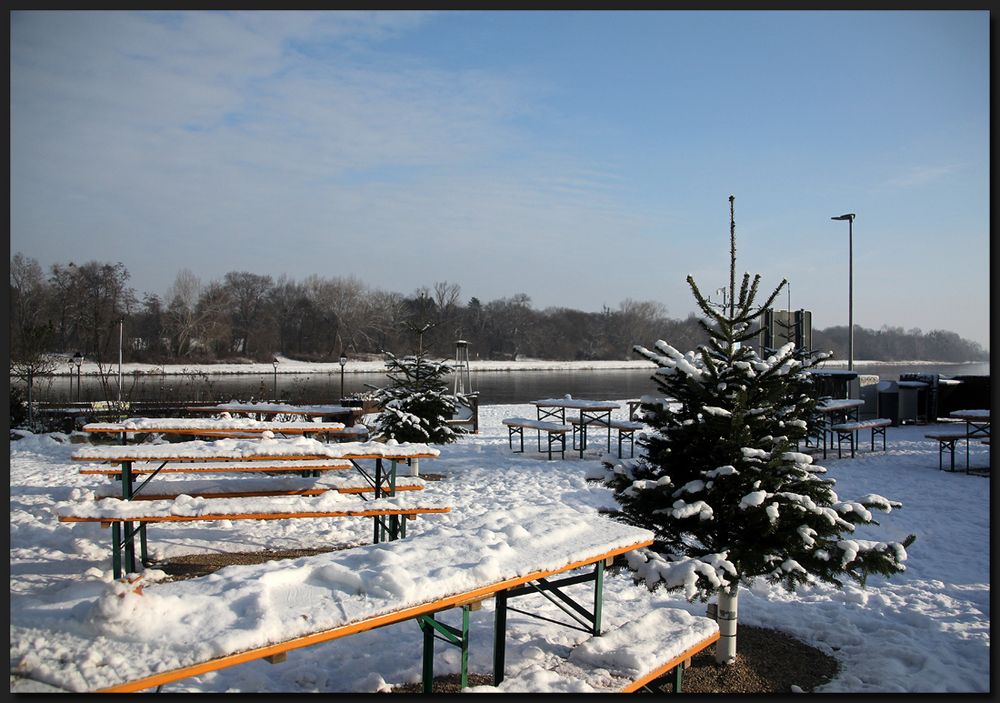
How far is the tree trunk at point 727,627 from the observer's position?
488cm

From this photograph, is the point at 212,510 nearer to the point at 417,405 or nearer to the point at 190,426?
the point at 190,426

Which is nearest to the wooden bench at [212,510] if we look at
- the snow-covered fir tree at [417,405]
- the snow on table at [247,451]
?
the snow on table at [247,451]

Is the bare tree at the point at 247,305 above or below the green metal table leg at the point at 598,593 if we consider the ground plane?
above

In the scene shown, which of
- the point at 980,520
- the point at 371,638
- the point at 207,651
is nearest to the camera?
the point at 207,651

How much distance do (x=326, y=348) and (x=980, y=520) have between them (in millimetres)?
74436

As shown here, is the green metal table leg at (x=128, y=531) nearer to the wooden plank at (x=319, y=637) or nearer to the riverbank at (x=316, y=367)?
the wooden plank at (x=319, y=637)

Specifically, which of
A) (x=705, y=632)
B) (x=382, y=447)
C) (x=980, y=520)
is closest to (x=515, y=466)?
(x=382, y=447)

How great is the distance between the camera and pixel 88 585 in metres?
5.98

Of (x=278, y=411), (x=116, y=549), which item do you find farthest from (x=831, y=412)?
(x=116, y=549)

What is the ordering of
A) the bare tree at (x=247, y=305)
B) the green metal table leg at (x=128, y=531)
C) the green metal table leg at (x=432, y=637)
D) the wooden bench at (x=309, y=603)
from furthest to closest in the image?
the bare tree at (x=247, y=305), the green metal table leg at (x=128, y=531), the green metal table leg at (x=432, y=637), the wooden bench at (x=309, y=603)

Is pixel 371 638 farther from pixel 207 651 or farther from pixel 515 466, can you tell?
pixel 515 466

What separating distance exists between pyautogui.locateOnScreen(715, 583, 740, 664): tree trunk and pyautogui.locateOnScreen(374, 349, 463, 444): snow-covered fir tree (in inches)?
310

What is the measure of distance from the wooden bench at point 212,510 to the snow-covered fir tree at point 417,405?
16.5 ft

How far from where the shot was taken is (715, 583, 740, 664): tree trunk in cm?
488
